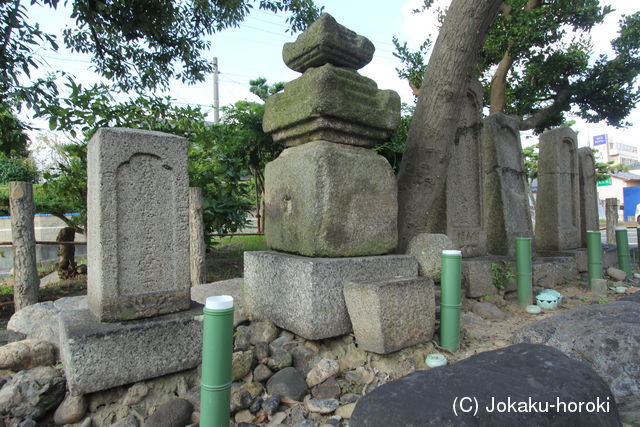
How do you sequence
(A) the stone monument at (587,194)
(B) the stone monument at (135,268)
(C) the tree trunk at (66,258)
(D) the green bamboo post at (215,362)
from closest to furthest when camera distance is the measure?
(D) the green bamboo post at (215,362) → (B) the stone monument at (135,268) → (A) the stone monument at (587,194) → (C) the tree trunk at (66,258)

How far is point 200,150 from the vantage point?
575 cm

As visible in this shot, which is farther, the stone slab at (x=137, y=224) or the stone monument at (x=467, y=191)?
the stone monument at (x=467, y=191)

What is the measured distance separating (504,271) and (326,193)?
8.62ft

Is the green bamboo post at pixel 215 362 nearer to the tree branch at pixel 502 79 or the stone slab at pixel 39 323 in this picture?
the stone slab at pixel 39 323

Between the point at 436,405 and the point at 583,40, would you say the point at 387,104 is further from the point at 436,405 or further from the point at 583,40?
the point at 583,40

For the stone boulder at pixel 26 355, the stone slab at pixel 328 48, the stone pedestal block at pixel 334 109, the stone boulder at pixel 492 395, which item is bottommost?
the stone boulder at pixel 26 355

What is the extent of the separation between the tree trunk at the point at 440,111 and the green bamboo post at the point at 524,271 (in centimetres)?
108

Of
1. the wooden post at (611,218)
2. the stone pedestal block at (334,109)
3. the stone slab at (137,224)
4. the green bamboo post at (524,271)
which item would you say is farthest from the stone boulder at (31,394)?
the wooden post at (611,218)

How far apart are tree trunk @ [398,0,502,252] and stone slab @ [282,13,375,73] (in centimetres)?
86

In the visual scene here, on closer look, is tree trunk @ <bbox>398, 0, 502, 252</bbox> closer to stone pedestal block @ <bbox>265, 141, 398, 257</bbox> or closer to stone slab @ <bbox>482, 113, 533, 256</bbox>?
stone pedestal block @ <bbox>265, 141, 398, 257</bbox>

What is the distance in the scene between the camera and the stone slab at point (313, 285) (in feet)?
7.46

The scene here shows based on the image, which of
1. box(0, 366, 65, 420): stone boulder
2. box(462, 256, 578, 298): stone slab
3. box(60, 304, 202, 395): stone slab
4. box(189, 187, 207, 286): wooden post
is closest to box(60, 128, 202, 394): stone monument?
box(60, 304, 202, 395): stone slab

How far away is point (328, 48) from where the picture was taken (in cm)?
252

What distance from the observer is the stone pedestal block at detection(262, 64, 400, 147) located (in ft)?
7.97
